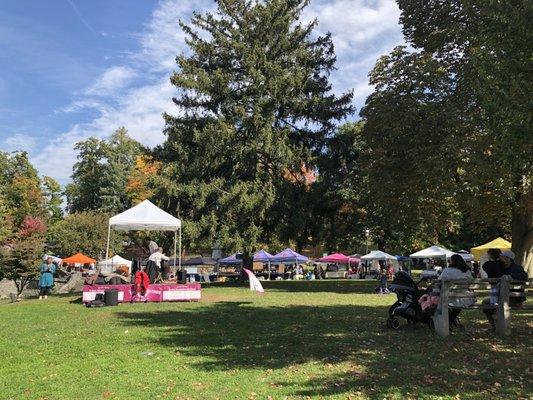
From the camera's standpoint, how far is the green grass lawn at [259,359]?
6117 millimetres

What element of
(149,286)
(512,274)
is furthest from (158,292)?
(512,274)

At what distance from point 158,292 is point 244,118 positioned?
46.3 feet

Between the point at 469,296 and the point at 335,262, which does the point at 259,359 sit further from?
the point at 335,262

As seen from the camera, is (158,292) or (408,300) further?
(158,292)

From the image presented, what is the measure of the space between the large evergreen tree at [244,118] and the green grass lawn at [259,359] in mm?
16143

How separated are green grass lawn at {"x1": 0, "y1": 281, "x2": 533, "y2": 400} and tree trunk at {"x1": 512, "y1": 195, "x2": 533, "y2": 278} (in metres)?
10.0

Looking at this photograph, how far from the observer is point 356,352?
8.15 metres

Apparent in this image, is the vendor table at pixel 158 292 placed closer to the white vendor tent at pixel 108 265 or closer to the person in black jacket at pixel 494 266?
the white vendor tent at pixel 108 265

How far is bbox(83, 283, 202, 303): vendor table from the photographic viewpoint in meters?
16.7

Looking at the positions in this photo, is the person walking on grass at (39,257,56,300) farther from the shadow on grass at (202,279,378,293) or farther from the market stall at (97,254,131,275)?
the shadow on grass at (202,279,378,293)

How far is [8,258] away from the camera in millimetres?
25750

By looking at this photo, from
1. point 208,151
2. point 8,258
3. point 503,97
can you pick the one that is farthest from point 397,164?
point 8,258

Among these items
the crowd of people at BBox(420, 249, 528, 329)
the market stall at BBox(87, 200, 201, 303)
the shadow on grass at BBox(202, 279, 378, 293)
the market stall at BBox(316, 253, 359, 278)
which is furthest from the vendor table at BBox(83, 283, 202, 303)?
the market stall at BBox(316, 253, 359, 278)

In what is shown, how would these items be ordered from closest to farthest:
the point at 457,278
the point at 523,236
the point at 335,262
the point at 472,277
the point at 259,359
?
1. the point at 259,359
2. the point at 457,278
3. the point at 472,277
4. the point at 523,236
5. the point at 335,262
